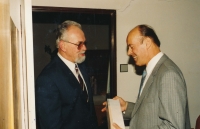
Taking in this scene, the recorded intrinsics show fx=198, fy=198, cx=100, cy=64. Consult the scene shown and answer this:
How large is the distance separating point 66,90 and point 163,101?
0.70m

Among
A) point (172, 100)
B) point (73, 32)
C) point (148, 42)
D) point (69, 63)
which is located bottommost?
point (172, 100)

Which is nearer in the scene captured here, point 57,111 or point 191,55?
point 57,111

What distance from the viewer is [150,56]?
1215mm

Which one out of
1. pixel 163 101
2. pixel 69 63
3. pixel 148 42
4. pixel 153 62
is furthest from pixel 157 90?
pixel 69 63

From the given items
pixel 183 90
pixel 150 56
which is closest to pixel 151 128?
pixel 183 90

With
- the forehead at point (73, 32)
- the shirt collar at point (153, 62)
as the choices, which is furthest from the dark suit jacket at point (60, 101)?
the shirt collar at point (153, 62)

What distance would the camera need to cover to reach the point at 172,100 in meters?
0.96

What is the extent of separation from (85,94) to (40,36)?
75 cm

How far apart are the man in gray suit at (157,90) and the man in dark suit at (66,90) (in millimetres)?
425

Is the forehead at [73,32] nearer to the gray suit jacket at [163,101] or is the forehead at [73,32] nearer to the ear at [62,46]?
the ear at [62,46]

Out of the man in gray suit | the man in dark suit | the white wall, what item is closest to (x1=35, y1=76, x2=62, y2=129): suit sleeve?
the man in dark suit

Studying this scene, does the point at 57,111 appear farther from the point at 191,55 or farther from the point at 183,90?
the point at 191,55

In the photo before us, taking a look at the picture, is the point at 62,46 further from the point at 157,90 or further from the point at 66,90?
the point at 157,90

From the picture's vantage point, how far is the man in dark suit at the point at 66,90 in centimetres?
130
